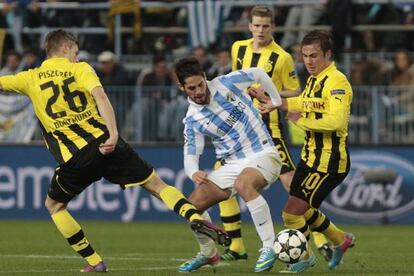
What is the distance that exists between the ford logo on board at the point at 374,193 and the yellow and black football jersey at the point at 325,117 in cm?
752

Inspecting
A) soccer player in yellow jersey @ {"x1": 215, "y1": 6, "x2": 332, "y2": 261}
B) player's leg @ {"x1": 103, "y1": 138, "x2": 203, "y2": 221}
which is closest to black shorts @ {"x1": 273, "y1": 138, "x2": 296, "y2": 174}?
soccer player in yellow jersey @ {"x1": 215, "y1": 6, "x2": 332, "y2": 261}

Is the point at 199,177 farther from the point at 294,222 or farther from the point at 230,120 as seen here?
the point at 294,222

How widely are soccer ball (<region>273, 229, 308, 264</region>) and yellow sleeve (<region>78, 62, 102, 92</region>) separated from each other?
212 cm

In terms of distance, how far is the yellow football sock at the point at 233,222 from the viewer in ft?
42.0

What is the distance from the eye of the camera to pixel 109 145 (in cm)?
1068

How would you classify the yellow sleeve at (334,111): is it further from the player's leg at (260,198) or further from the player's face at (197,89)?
the player's face at (197,89)

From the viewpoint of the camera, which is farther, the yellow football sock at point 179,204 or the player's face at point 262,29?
the player's face at point 262,29

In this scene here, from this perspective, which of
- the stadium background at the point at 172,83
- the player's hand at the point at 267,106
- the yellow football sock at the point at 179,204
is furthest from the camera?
the stadium background at the point at 172,83

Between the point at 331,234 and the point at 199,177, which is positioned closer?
the point at 199,177

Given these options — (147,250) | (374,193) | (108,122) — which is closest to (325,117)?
(108,122)

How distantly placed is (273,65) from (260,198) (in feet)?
8.54

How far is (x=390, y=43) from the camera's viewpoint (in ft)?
71.4

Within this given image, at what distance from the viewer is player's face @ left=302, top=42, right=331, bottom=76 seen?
1126cm

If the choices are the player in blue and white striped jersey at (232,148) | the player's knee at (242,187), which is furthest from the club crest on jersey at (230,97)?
the player's knee at (242,187)
